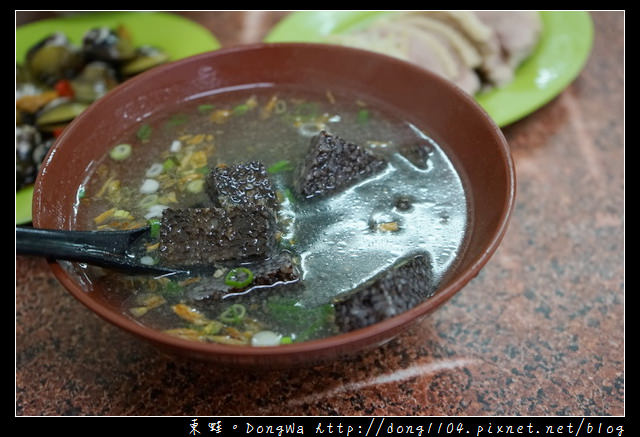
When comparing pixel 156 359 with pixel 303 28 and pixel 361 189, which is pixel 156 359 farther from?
pixel 303 28

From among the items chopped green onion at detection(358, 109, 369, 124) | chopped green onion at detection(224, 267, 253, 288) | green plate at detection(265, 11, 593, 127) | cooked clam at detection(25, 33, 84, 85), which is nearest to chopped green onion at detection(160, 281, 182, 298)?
chopped green onion at detection(224, 267, 253, 288)

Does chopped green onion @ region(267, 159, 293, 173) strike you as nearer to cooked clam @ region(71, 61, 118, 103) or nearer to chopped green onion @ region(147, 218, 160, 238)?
chopped green onion @ region(147, 218, 160, 238)

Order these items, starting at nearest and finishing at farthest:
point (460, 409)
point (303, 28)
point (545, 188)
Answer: point (460, 409), point (545, 188), point (303, 28)

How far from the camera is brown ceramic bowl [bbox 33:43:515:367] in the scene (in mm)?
1356

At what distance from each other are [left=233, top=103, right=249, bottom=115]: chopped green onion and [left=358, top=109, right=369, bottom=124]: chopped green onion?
43 centimetres

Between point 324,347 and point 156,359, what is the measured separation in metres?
0.75

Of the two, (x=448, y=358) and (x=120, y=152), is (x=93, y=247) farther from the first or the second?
(x=448, y=358)

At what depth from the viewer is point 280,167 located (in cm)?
200

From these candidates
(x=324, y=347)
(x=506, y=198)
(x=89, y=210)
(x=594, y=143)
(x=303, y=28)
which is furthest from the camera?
(x=303, y=28)

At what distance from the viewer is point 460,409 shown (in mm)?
1723

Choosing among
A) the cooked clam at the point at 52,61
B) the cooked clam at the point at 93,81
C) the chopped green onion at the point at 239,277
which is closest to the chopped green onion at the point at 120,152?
the chopped green onion at the point at 239,277

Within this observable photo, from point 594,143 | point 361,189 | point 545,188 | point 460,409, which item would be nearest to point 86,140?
point 361,189

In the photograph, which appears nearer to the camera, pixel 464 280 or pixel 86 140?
pixel 464 280

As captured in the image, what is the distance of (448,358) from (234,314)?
0.72 m
